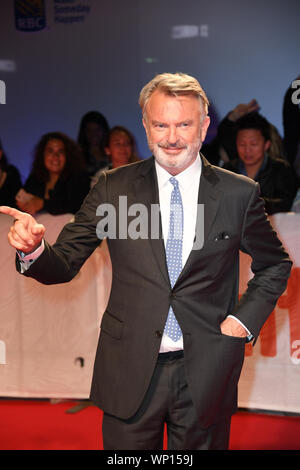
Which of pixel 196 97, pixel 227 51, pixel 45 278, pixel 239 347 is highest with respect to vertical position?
pixel 227 51

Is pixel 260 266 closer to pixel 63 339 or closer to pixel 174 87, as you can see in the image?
pixel 174 87

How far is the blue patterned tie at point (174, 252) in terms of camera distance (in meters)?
1.92

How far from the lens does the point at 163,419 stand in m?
1.98

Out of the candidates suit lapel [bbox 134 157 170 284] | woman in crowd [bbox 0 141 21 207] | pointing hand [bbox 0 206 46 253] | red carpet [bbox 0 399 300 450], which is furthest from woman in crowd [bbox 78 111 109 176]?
pointing hand [bbox 0 206 46 253]

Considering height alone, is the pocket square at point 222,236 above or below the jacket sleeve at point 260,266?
above

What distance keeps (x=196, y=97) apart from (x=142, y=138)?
5571mm

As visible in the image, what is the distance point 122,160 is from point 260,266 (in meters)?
3.38

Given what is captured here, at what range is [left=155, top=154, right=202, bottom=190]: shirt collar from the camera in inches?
77.7

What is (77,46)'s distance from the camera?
746 centimetres

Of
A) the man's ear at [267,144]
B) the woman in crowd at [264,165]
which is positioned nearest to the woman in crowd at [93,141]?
the woman in crowd at [264,165]

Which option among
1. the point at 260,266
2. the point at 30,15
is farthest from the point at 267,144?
the point at 30,15

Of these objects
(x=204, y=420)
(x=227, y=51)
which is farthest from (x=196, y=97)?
(x=227, y=51)

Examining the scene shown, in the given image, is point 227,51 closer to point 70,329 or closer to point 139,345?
point 70,329

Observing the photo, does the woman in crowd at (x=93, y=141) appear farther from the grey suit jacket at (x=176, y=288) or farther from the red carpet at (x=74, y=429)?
the grey suit jacket at (x=176, y=288)
